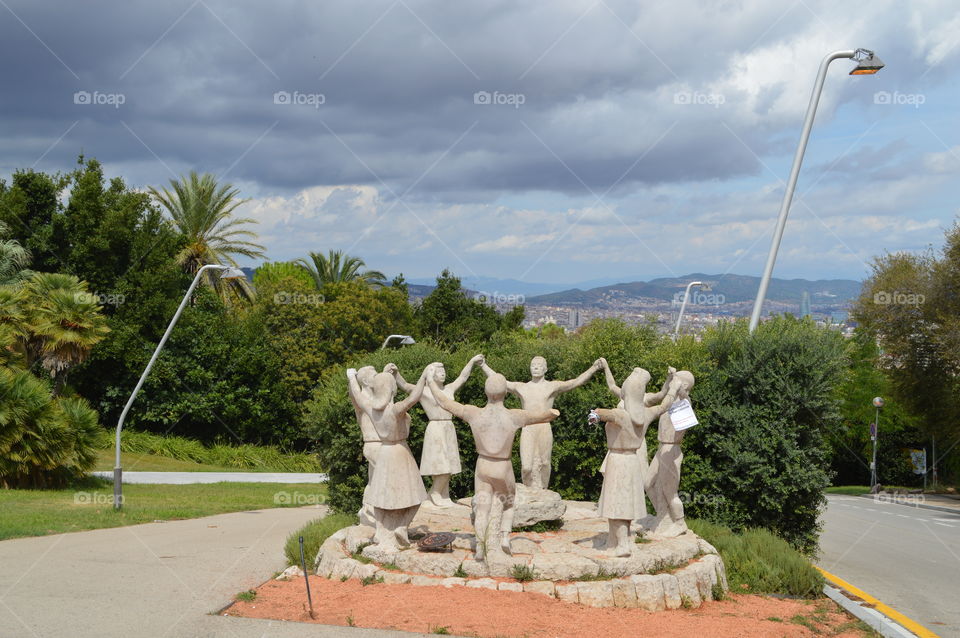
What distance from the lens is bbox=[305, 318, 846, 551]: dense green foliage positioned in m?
13.2

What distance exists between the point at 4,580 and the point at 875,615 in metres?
9.60

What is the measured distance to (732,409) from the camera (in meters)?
13.5

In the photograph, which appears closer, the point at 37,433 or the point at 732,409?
the point at 732,409

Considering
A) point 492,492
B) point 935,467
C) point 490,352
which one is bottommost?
point 935,467

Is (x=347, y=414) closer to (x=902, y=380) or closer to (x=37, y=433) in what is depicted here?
(x=37, y=433)

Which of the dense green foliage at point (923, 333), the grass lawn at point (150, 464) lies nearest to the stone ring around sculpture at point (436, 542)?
the grass lawn at point (150, 464)

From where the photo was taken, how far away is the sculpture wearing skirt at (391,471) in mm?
9312

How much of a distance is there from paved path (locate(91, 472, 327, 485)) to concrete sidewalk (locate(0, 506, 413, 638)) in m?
11.9

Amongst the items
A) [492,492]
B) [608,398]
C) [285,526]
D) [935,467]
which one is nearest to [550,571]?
[492,492]

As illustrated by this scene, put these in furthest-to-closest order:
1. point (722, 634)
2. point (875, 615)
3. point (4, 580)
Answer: point (4, 580)
point (875, 615)
point (722, 634)

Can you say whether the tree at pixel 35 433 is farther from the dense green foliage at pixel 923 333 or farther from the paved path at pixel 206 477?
the dense green foliage at pixel 923 333

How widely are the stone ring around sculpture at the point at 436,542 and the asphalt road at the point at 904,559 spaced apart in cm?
529

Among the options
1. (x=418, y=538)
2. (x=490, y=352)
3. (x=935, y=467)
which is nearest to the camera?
(x=418, y=538)

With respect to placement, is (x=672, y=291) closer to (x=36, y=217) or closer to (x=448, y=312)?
(x=448, y=312)
